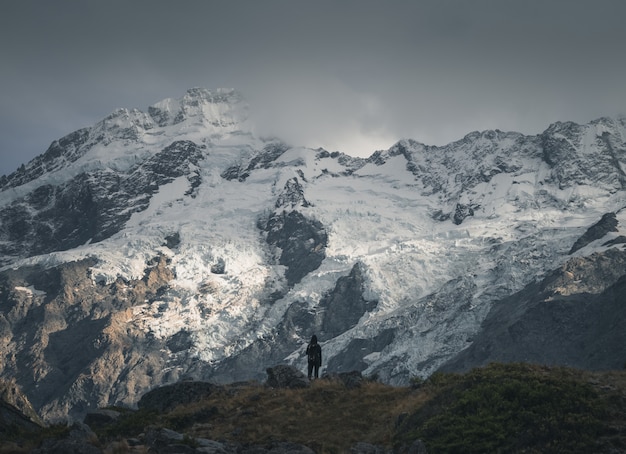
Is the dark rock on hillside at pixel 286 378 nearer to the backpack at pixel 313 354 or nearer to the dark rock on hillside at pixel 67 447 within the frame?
the backpack at pixel 313 354

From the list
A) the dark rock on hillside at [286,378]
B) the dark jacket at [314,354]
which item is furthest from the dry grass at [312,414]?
the dark jacket at [314,354]

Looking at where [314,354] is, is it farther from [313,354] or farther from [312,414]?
[312,414]

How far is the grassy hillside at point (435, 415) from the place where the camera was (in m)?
25.6

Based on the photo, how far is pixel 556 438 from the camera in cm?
2509

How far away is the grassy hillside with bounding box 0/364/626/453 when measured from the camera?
25.6 m

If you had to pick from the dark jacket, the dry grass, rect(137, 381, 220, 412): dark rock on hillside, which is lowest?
the dry grass

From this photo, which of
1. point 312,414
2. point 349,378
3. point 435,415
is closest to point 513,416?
point 435,415

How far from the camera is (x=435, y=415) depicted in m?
29.3

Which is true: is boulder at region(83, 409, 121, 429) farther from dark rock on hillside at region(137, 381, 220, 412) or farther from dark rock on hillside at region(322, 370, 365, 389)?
dark rock on hillside at region(322, 370, 365, 389)

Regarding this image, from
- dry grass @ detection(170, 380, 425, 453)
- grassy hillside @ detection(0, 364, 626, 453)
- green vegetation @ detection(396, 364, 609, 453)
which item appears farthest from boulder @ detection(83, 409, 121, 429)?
green vegetation @ detection(396, 364, 609, 453)

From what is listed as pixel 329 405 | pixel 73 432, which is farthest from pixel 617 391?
pixel 73 432

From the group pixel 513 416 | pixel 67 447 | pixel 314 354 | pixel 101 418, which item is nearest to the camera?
pixel 67 447

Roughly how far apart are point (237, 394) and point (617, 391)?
756 inches

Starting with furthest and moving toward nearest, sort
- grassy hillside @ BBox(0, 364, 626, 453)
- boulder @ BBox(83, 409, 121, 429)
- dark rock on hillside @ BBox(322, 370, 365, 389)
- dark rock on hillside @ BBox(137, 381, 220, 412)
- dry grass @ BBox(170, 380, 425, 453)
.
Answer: dark rock on hillside @ BBox(137, 381, 220, 412) → dark rock on hillside @ BBox(322, 370, 365, 389) → boulder @ BBox(83, 409, 121, 429) → dry grass @ BBox(170, 380, 425, 453) → grassy hillside @ BBox(0, 364, 626, 453)
